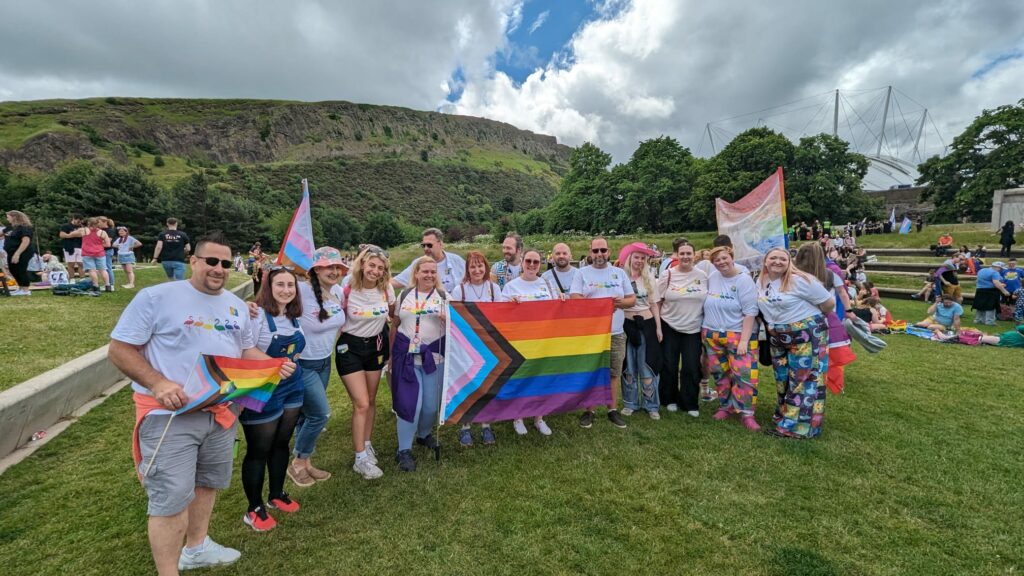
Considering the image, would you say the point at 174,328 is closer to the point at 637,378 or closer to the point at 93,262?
the point at 637,378

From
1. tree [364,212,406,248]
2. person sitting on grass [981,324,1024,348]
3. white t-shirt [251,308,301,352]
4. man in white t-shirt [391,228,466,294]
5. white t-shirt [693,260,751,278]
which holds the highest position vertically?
tree [364,212,406,248]

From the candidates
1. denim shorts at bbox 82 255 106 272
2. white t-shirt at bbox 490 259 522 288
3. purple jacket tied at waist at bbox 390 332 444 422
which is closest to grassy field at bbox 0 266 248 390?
denim shorts at bbox 82 255 106 272

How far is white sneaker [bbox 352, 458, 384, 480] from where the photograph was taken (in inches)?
155

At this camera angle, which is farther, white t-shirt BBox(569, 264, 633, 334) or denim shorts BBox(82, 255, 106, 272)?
denim shorts BBox(82, 255, 106, 272)

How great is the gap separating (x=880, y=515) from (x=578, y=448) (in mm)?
2427

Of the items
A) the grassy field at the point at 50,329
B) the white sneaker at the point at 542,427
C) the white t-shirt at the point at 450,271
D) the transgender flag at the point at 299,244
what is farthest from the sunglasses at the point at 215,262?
the grassy field at the point at 50,329

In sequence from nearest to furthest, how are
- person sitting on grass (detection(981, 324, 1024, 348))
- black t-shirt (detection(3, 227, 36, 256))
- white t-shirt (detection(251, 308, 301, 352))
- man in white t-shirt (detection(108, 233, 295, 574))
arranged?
man in white t-shirt (detection(108, 233, 295, 574))
white t-shirt (detection(251, 308, 301, 352))
person sitting on grass (detection(981, 324, 1024, 348))
black t-shirt (detection(3, 227, 36, 256))

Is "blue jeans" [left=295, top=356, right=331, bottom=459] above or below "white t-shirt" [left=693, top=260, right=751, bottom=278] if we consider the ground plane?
below

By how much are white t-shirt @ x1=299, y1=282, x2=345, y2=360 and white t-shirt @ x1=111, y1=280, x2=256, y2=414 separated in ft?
3.12

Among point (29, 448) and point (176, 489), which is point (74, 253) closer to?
point (29, 448)

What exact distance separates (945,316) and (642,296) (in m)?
9.75

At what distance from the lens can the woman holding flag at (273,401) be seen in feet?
9.95

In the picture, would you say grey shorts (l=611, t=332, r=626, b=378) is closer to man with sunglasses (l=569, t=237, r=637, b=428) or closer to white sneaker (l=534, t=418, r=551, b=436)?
man with sunglasses (l=569, t=237, r=637, b=428)

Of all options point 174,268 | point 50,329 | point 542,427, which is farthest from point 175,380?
point 174,268
